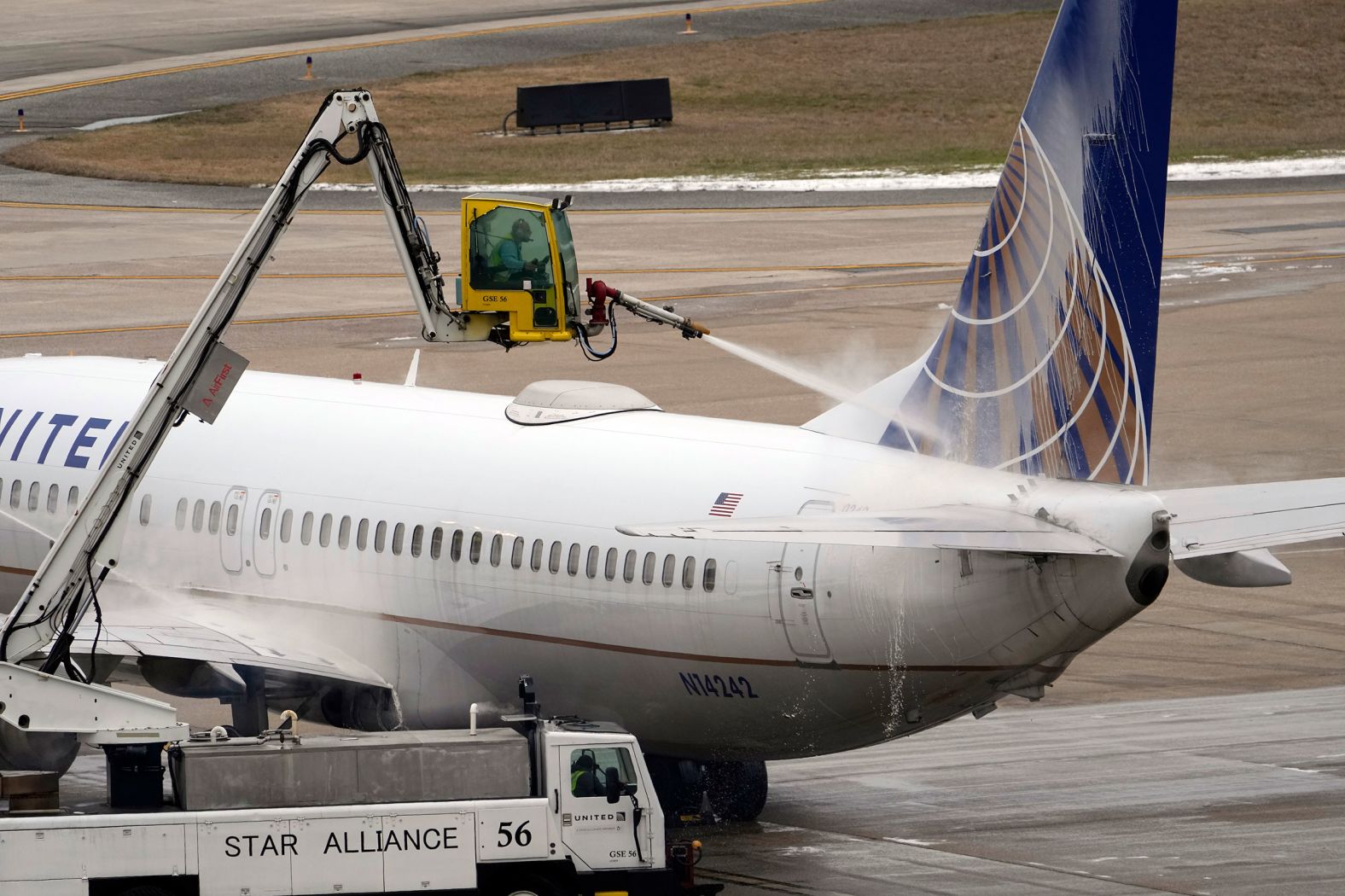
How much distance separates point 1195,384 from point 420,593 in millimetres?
31364

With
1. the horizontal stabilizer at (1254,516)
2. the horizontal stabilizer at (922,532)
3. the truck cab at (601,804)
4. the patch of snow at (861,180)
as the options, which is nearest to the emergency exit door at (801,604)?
the horizontal stabilizer at (922,532)

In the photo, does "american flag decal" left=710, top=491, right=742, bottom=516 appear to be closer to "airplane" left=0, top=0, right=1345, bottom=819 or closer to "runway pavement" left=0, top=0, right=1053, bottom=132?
"airplane" left=0, top=0, right=1345, bottom=819

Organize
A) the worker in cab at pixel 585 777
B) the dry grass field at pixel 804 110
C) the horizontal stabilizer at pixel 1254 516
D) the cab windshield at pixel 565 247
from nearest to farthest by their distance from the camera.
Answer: the horizontal stabilizer at pixel 1254 516
the worker in cab at pixel 585 777
the cab windshield at pixel 565 247
the dry grass field at pixel 804 110

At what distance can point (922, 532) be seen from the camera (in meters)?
20.4

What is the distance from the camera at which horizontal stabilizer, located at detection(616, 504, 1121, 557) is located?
19.8 meters

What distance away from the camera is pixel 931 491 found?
2222cm

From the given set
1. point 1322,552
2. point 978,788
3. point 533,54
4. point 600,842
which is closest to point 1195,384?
point 1322,552

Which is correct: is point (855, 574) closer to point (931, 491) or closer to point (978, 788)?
point (931, 491)

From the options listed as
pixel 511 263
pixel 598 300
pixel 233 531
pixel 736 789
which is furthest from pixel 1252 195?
pixel 511 263

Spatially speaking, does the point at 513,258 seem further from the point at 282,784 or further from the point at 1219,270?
the point at 1219,270

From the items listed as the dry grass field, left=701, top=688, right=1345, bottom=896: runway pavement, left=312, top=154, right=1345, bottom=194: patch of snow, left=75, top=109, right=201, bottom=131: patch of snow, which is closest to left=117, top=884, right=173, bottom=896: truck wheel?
left=701, top=688, right=1345, bottom=896: runway pavement

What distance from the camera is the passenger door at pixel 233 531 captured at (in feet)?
88.0

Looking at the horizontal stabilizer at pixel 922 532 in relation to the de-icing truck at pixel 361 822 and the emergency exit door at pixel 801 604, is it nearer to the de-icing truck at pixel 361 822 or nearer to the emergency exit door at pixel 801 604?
the emergency exit door at pixel 801 604

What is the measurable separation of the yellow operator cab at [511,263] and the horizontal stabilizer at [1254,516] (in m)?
6.72
